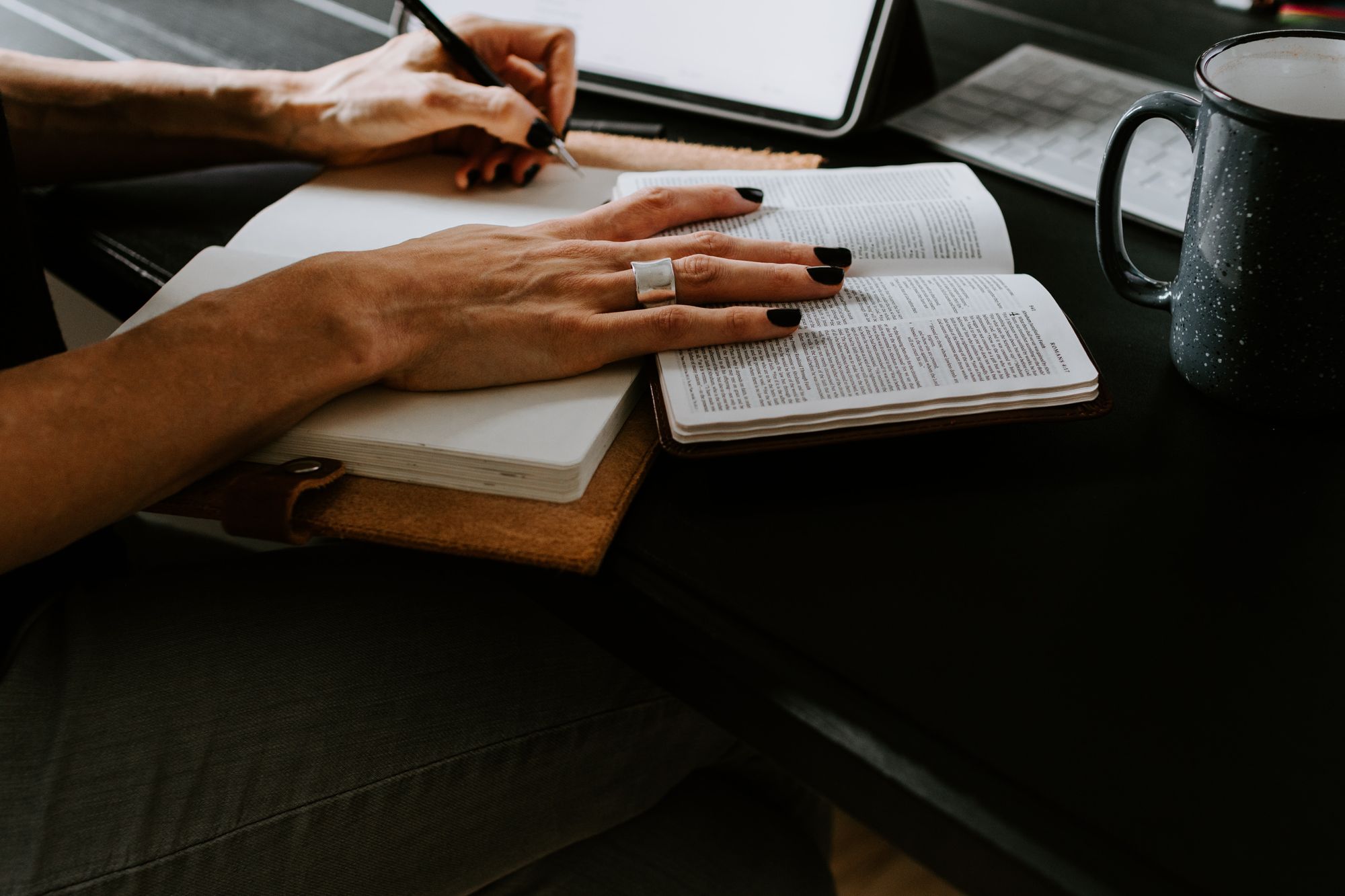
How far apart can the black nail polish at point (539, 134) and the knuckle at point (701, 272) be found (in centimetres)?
26

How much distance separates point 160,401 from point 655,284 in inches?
12.5

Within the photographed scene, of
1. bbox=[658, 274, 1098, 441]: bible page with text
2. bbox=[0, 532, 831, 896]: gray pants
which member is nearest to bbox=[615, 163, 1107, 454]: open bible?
bbox=[658, 274, 1098, 441]: bible page with text

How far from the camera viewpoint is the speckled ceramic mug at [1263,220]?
1.79 feet

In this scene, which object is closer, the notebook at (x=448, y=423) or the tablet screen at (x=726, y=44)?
the notebook at (x=448, y=423)

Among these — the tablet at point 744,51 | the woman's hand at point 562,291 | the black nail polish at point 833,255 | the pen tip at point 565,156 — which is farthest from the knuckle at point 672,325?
the tablet at point 744,51

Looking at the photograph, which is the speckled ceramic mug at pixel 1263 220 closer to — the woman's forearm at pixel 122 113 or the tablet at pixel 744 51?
the tablet at pixel 744 51

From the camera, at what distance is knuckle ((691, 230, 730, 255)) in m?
0.70

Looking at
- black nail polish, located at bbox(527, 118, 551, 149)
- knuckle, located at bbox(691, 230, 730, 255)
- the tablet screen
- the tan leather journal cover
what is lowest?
the tan leather journal cover

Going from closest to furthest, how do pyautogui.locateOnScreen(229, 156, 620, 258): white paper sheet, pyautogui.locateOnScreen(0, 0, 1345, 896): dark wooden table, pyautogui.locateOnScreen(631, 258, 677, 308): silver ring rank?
pyautogui.locateOnScreen(0, 0, 1345, 896): dark wooden table
pyautogui.locateOnScreen(631, 258, 677, 308): silver ring
pyautogui.locateOnScreen(229, 156, 620, 258): white paper sheet

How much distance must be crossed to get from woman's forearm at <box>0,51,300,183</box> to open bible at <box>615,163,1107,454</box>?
47 cm

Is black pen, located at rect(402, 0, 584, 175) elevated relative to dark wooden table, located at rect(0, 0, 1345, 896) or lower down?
elevated

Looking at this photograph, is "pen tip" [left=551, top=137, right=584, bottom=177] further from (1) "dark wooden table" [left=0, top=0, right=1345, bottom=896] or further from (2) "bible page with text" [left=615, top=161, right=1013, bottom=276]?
(1) "dark wooden table" [left=0, top=0, right=1345, bottom=896]

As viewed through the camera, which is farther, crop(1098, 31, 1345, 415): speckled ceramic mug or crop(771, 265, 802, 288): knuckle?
crop(771, 265, 802, 288): knuckle

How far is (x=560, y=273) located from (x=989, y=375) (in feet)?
0.97
